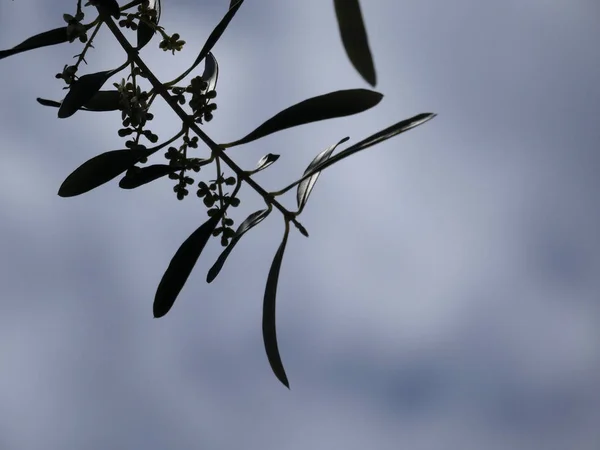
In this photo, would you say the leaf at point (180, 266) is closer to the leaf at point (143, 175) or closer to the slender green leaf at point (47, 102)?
the leaf at point (143, 175)

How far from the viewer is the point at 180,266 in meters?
1.93

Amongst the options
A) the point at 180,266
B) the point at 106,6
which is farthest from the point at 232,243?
the point at 106,6

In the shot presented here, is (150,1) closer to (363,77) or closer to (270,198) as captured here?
(270,198)

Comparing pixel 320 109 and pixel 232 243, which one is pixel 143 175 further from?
pixel 320 109

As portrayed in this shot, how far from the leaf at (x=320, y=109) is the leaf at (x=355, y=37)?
1.48ft

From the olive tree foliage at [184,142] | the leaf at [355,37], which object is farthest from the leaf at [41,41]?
the leaf at [355,37]

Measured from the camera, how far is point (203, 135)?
69.6 inches

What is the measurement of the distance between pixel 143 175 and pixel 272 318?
1.64 feet

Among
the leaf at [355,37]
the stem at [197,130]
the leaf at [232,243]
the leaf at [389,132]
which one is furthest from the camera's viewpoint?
the leaf at [232,243]

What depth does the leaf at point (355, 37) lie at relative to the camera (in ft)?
3.76

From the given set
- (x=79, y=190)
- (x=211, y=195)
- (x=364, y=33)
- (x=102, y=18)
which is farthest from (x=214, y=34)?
(x=364, y=33)

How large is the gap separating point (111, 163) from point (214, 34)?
0.42 metres

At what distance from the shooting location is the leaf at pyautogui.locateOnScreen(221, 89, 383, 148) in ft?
5.42

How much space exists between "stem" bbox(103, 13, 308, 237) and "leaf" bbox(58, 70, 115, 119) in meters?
0.12
